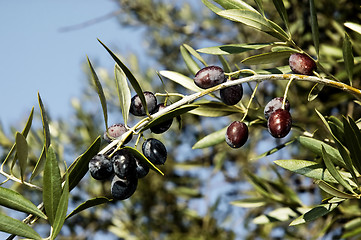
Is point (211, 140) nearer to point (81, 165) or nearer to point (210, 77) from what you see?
point (210, 77)

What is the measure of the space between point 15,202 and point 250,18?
26.8 inches

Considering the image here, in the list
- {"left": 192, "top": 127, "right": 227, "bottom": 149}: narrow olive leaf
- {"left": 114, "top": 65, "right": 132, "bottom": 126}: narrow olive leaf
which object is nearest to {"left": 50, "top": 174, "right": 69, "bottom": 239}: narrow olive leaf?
{"left": 114, "top": 65, "right": 132, "bottom": 126}: narrow olive leaf

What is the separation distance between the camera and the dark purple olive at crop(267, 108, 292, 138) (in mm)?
1057

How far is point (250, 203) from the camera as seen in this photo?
1941mm

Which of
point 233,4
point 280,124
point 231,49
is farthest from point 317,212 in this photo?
point 233,4

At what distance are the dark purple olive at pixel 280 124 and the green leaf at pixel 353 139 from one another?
127 mm

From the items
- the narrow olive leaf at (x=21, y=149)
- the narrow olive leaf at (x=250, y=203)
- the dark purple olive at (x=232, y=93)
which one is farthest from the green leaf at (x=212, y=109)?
the narrow olive leaf at (x=250, y=203)

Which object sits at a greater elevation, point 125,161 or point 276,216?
point 125,161

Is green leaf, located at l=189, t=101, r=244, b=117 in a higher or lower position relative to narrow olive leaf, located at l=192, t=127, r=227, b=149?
higher

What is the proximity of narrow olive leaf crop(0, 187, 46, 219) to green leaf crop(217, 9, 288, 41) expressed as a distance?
608 millimetres

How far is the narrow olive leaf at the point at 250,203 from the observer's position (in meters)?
1.93

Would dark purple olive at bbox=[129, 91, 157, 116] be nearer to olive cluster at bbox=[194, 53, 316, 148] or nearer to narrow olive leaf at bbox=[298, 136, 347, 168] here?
olive cluster at bbox=[194, 53, 316, 148]

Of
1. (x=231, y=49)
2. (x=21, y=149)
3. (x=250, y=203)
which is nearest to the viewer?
(x=21, y=149)

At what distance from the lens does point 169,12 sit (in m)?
3.86
